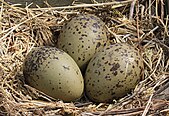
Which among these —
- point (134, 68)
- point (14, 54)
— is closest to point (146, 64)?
point (134, 68)

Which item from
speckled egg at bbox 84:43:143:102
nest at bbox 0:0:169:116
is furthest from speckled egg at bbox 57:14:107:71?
nest at bbox 0:0:169:116

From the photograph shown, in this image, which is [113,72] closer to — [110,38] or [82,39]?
[82,39]

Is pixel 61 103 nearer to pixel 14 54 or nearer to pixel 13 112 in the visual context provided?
pixel 13 112

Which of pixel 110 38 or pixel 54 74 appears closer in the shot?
pixel 54 74

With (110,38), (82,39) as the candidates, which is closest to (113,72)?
(82,39)

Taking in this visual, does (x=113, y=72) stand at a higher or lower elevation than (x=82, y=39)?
lower

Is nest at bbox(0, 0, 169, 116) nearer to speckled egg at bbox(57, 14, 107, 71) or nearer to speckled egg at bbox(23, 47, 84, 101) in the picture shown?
speckled egg at bbox(23, 47, 84, 101)

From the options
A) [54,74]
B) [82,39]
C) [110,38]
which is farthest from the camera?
[110,38]
